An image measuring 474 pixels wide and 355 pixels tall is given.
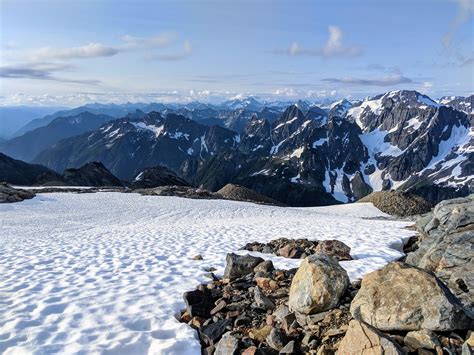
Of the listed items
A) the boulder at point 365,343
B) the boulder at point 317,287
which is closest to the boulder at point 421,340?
the boulder at point 365,343

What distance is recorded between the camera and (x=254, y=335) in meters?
9.02

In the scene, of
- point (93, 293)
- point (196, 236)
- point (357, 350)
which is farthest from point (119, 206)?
point (357, 350)

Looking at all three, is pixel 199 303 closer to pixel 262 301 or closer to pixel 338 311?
pixel 262 301

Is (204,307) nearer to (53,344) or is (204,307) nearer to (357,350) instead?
(53,344)

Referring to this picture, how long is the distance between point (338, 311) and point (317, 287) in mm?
725

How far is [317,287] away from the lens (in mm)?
9656

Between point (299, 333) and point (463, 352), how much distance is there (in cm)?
321

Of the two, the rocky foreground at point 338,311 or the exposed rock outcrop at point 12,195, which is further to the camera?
the exposed rock outcrop at point 12,195

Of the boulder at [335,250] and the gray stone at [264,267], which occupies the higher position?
the gray stone at [264,267]

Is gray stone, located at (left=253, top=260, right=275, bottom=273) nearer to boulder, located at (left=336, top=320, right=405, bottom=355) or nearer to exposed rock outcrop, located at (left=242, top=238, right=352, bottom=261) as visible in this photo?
exposed rock outcrop, located at (left=242, top=238, right=352, bottom=261)

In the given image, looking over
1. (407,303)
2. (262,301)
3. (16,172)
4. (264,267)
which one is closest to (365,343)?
(407,303)

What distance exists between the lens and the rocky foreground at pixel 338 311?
7.64 m

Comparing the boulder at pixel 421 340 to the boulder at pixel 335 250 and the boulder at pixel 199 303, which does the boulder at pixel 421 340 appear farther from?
the boulder at pixel 335 250

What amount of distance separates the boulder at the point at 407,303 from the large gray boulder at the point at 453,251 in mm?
1989
